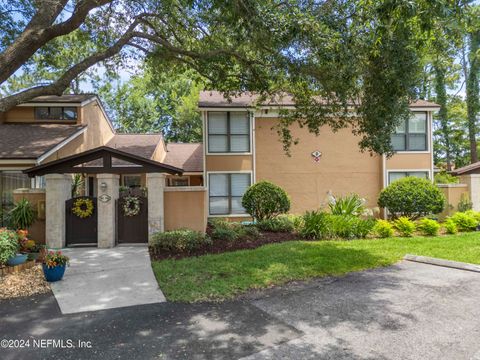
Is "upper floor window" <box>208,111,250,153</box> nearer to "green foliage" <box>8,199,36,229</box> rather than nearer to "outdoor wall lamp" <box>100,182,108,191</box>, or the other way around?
"outdoor wall lamp" <box>100,182,108,191</box>

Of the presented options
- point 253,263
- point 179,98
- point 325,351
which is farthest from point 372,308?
point 179,98

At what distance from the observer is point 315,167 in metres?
16.2

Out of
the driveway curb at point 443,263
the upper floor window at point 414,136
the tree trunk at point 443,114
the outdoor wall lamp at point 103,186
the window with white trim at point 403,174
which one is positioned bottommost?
the driveway curb at point 443,263

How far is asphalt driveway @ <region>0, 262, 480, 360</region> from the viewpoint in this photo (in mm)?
3887

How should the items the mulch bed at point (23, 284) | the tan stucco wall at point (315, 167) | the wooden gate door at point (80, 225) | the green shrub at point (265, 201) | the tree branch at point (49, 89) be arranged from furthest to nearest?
the tan stucco wall at point (315, 167) → the green shrub at point (265, 201) → the wooden gate door at point (80, 225) → the tree branch at point (49, 89) → the mulch bed at point (23, 284)

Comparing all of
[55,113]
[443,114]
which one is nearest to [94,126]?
[55,113]

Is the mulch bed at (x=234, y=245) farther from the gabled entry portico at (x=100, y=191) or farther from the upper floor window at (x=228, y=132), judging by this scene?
the upper floor window at (x=228, y=132)

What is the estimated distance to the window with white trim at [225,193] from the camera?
50.4 feet

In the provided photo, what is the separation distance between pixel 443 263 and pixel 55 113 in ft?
57.5

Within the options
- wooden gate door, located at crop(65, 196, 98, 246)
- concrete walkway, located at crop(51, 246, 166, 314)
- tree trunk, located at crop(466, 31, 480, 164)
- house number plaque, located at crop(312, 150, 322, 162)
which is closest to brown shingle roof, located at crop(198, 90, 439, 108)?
house number plaque, located at crop(312, 150, 322, 162)

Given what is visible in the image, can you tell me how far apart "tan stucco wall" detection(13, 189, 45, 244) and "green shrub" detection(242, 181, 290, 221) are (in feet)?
23.1

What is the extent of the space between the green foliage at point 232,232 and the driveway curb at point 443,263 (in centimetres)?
478

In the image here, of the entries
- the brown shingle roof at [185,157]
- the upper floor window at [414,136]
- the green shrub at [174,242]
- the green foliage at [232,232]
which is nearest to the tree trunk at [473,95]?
the upper floor window at [414,136]

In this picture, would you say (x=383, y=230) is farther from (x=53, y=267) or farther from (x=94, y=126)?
(x=94, y=126)
